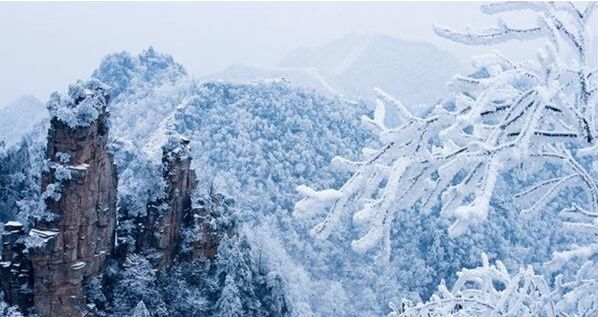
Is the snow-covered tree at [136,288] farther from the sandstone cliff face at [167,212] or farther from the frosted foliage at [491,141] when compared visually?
the frosted foliage at [491,141]

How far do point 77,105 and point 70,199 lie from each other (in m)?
2.36

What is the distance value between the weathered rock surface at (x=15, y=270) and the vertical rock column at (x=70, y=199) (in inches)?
14.0

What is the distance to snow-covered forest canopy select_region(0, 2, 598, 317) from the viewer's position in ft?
7.15

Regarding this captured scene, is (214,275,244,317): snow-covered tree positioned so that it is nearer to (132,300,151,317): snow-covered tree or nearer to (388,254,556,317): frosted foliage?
(132,300,151,317): snow-covered tree

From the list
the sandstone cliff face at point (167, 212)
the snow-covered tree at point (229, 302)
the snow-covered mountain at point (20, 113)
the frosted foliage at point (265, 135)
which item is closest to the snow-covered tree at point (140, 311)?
the sandstone cliff face at point (167, 212)

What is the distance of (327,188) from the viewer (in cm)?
2109

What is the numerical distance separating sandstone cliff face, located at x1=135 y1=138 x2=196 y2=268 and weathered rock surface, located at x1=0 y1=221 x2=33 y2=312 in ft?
11.8

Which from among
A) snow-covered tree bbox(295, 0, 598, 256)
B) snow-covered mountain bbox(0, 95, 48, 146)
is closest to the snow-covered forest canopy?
snow-covered tree bbox(295, 0, 598, 256)

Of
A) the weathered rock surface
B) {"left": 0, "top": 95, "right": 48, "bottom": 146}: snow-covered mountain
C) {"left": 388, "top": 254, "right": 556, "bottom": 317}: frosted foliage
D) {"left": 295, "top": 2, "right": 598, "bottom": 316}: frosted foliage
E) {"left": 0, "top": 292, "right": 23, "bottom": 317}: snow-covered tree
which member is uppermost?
{"left": 295, "top": 2, "right": 598, "bottom": 316}: frosted foliage

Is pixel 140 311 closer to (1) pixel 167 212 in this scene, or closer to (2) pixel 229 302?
(1) pixel 167 212

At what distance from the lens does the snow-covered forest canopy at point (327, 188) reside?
2.18m

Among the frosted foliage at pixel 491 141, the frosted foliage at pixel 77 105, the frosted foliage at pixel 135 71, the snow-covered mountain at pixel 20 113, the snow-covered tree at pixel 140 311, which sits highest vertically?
the frosted foliage at pixel 491 141

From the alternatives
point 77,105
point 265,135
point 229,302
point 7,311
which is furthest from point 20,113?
point 77,105

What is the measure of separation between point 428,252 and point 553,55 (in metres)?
41.3
